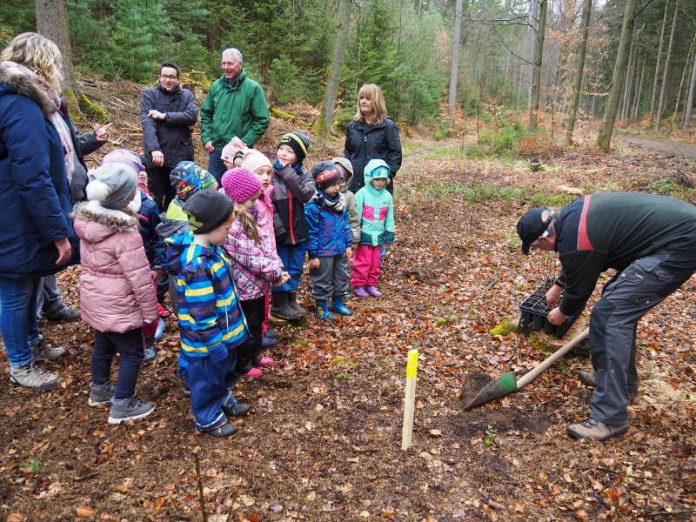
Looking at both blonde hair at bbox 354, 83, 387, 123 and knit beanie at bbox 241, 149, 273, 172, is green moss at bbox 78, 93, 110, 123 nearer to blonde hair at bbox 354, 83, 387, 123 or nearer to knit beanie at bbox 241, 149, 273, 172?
blonde hair at bbox 354, 83, 387, 123

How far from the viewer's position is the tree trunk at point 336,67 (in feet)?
52.9

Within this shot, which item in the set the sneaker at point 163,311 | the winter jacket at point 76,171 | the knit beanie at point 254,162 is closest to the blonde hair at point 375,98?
the knit beanie at point 254,162

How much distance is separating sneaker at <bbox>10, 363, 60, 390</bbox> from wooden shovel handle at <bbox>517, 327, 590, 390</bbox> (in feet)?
13.8

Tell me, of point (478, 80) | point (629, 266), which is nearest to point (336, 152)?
point (629, 266)

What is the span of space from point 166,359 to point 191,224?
2.01m

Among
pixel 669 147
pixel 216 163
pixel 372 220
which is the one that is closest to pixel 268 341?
pixel 372 220

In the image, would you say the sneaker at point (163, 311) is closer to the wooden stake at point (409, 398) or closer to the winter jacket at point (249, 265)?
the winter jacket at point (249, 265)

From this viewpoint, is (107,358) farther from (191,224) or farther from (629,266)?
(629,266)

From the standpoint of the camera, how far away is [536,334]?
202 inches

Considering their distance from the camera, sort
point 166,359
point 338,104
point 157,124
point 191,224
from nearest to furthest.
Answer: point 191,224 < point 166,359 < point 157,124 < point 338,104

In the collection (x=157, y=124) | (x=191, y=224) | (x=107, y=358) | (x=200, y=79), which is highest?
(x=200, y=79)

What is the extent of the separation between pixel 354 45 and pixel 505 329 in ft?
65.3

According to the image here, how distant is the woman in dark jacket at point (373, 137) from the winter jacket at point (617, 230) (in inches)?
132

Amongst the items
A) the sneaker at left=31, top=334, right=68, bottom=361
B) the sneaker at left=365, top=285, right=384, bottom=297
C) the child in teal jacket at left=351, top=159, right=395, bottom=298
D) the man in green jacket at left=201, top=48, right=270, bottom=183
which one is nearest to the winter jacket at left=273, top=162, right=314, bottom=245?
the child in teal jacket at left=351, top=159, right=395, bottom=298
